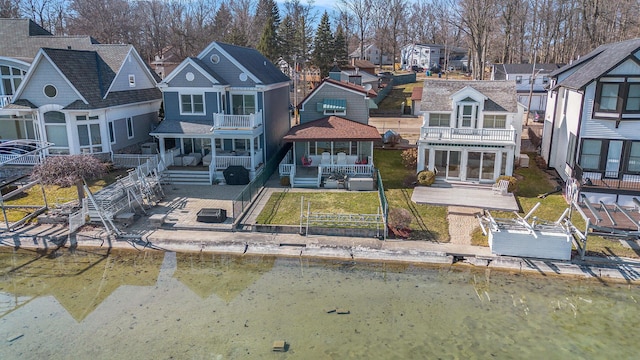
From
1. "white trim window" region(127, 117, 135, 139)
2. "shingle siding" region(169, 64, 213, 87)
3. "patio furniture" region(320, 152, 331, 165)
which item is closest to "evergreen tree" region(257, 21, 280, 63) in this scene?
"white trim window" region(127, 117, 135, 139)

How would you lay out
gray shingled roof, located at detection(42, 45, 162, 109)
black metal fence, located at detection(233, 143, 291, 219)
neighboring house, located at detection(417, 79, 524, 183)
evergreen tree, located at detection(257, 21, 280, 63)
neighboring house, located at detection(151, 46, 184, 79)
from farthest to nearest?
evergreen tree, located at detection(257, 21, 280, 63)
neighboring house, located at detection(151, 46, 184, 79)
gray shingled roof, located at detection(42, 45, 162, 109)
neighboring house, located at detection(417, 79, 524, 183)
black metal fence, located at detection(233, 143, 291, 219)

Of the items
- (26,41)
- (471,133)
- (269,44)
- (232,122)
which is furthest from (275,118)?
(269,44)

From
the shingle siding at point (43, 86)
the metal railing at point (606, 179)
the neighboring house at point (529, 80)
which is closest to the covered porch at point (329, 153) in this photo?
the metal railing at point (606, 179)

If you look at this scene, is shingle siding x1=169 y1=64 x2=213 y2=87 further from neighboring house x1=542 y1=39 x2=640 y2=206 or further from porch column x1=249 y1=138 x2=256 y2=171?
neighboring house x1=542 y1=39 x2=640 y2=206

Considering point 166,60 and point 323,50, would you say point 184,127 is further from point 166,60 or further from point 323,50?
point 166,60

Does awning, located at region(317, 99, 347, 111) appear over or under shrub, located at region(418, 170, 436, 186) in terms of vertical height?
over

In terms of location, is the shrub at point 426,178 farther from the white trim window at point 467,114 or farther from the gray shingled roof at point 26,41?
the gray shingled roof at point 26,41

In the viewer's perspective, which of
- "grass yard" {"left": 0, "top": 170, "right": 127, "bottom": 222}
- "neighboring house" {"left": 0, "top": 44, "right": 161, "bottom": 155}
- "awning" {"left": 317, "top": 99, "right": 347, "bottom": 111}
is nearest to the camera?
"grass yard" {"left": 0, "top": 170, "right": 127, "bottom": 222}
